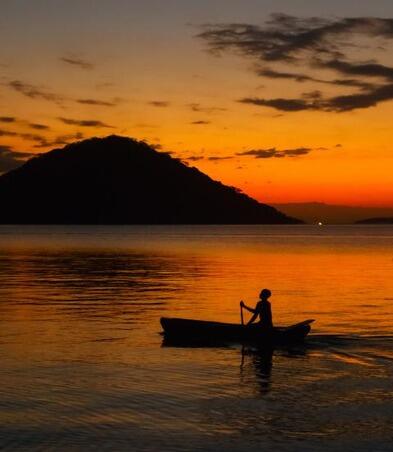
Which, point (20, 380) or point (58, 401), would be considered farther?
point (20, 380)

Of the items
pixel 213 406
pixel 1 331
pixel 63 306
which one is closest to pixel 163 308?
pixel 63 306

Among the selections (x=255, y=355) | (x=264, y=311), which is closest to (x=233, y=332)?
(x=264, y=311)

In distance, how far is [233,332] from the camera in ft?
104

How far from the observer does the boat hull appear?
31500 millimetres

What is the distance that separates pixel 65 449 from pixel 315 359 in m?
14.0

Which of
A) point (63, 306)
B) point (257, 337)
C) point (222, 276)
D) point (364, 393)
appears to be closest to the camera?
point (364, 393)

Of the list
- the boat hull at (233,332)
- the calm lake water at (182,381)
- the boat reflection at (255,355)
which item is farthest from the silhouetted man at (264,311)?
the calm lake water at (182,381)

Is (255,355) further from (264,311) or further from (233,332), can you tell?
(233,332)

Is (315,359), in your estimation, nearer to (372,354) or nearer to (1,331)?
(372,354)

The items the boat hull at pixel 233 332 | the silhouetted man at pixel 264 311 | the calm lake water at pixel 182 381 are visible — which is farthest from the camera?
the boat hull at pixel 233 332

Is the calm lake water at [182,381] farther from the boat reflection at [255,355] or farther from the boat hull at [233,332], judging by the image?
the boat hull at [233,332]

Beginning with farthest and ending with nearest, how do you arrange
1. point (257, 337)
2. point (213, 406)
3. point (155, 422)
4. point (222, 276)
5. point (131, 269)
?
point (131, 269) < point (222, 276) < point (257, 337) < point (213, 406) < point (155, 422)

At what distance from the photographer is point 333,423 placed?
19.6m

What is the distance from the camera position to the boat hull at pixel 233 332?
103 feet
